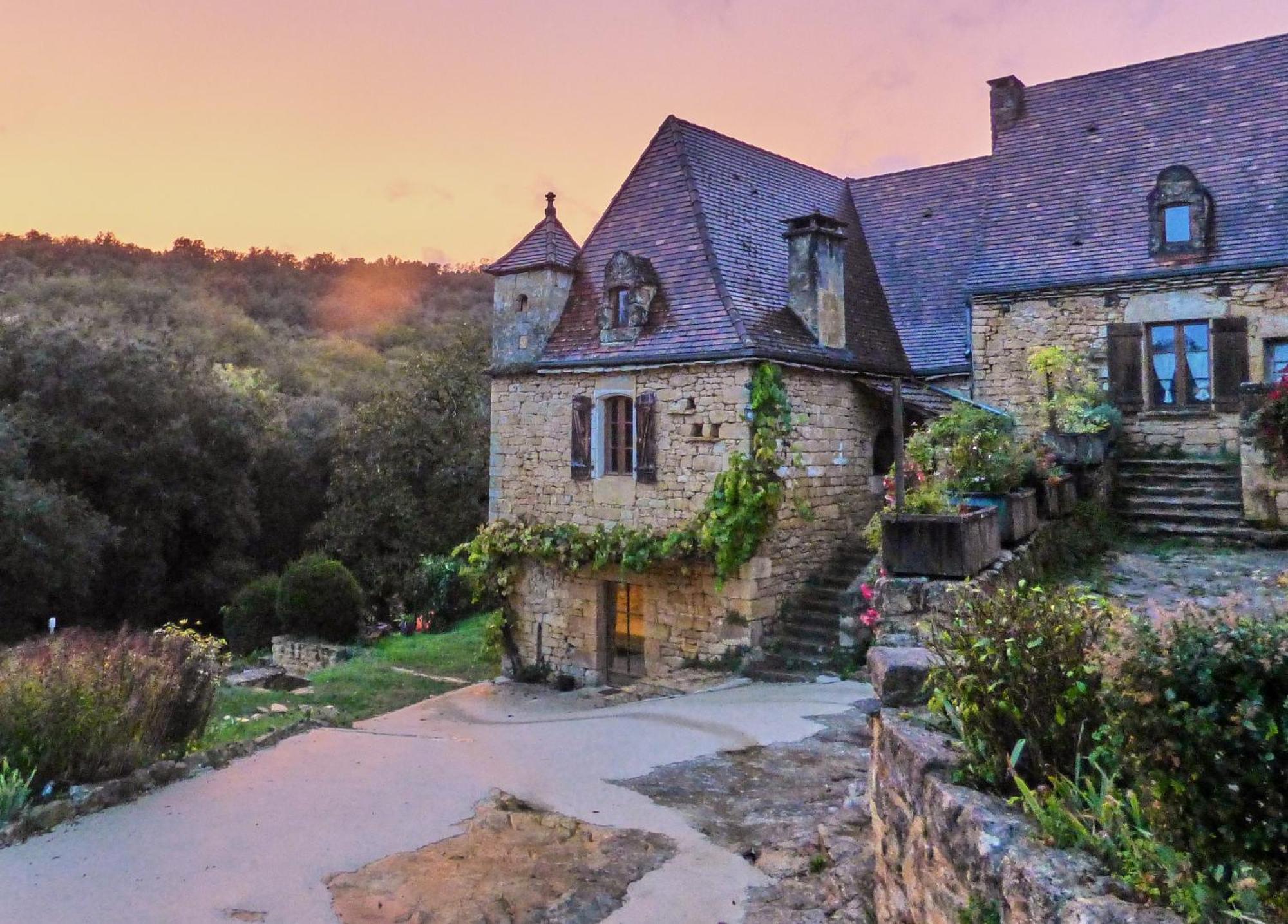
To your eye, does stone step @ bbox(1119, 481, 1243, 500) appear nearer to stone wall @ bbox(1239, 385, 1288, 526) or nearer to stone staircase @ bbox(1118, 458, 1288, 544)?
stone staircase @ bbox(1118, 458, 1288, 544)

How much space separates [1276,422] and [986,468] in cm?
237

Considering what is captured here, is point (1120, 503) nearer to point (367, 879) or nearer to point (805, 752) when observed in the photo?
point (805, 752)

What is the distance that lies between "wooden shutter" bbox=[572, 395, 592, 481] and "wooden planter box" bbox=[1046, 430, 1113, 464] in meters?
Answer: 6.30

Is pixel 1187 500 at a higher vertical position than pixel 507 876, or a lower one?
higher

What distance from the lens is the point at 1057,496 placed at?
10.0 meters

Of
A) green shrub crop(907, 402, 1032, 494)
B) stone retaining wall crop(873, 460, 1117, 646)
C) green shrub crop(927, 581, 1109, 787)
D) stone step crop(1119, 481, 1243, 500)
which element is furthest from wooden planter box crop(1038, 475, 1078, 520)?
green shrub crop(927, 581, 1109, 787)

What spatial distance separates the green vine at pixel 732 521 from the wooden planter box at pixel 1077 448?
3.43m

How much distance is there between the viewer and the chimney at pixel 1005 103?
50.9 ft

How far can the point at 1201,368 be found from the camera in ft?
40.8

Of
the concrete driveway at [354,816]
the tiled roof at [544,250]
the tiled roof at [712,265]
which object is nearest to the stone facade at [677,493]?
the tiled roof at [712,265]

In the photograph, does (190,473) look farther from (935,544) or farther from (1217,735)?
(1217,735)

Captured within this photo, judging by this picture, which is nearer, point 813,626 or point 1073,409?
point 813,626

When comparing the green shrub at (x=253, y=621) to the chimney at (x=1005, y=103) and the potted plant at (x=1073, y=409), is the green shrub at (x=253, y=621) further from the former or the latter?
the chimney at (x=1005, y=103)

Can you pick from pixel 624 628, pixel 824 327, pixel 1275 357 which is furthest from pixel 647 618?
pixel 1275 357
